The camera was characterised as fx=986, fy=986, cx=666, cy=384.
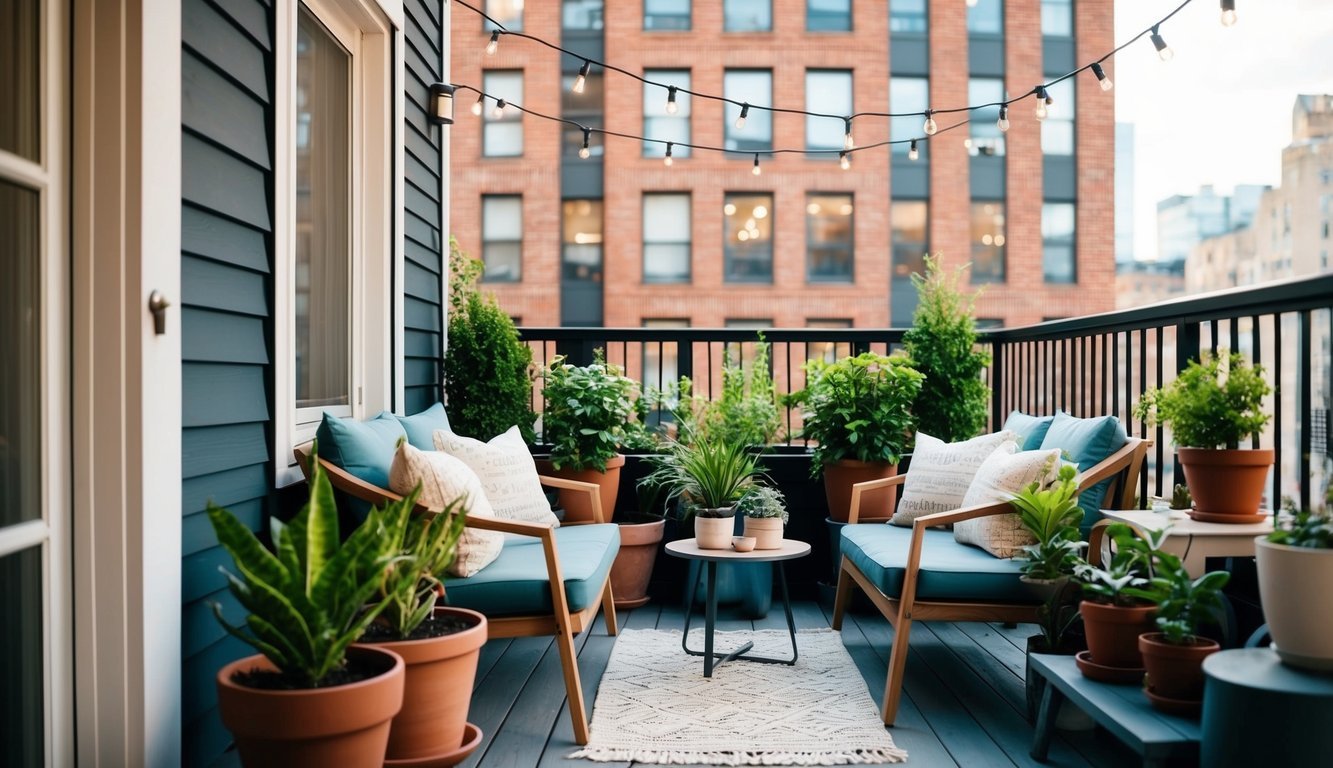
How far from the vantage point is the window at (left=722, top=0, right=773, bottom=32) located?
46.0 ft

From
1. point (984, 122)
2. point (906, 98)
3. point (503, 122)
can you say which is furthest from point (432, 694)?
point (984, 122)

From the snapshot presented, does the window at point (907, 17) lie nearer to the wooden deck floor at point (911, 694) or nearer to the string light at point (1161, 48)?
the string light at point (1161, 48)

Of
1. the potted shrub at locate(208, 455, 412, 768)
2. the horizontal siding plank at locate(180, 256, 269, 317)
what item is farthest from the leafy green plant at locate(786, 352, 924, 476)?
the potted shrub at locate(208, 455, 412, 768)

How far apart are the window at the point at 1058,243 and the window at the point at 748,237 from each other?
13.5 feet

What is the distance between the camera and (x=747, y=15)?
14086 mm

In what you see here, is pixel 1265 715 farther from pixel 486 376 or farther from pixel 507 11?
pixel 507 11

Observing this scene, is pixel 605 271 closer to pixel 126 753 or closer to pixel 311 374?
pixel 311 374

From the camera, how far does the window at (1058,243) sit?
47.6 ft

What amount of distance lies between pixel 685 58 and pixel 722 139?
129 cm

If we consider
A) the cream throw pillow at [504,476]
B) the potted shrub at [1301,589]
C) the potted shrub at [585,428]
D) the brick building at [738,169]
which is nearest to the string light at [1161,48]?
the potted shrub at [1301,589]

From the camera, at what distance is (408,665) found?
7.02ft

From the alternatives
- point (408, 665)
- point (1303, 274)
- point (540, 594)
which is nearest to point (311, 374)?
point (540, 594)

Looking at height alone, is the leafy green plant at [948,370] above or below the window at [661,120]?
below

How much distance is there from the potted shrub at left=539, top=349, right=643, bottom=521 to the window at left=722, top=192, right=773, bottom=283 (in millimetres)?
9686
